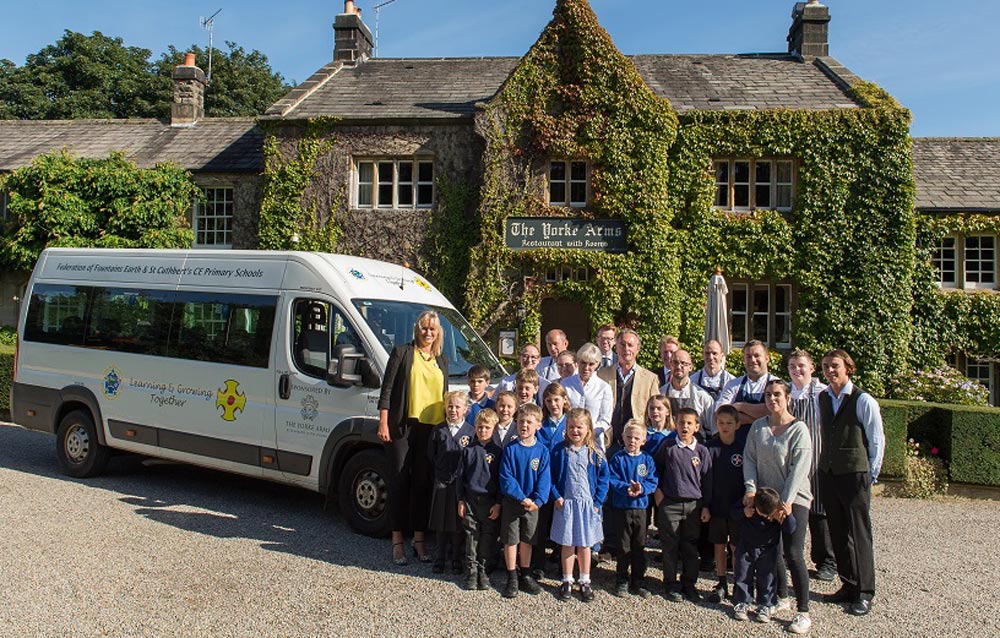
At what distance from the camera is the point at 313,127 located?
16.9m

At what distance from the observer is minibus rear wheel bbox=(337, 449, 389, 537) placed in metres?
6.77

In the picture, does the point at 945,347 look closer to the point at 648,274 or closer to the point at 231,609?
the point at 648,274

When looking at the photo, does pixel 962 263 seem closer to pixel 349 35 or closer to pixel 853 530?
pixel 853 530

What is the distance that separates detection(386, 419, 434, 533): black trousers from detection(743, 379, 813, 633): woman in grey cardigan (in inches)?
102

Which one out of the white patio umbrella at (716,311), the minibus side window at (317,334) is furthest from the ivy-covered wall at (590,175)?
the minibus side window at (317,334)

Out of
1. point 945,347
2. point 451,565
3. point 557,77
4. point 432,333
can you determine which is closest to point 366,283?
point 432,333

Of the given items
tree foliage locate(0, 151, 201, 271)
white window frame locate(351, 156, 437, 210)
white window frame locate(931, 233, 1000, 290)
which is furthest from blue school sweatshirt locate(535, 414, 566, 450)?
tree foliage locate(0, 151, 201, 271)

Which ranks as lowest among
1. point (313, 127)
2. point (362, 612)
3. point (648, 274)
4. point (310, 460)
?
point (362, 612)

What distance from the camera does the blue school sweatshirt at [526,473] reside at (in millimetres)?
5449

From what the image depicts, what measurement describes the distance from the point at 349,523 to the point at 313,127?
12.0 metres

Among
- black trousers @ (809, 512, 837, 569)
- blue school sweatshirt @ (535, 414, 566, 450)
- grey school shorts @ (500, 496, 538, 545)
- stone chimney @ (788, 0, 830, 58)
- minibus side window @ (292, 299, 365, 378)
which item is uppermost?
stone chimney @ (788, 0, 830, 58)

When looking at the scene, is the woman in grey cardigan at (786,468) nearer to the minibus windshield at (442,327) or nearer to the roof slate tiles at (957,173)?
the minibus windshield at (442,327)

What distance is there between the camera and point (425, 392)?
6242 mm

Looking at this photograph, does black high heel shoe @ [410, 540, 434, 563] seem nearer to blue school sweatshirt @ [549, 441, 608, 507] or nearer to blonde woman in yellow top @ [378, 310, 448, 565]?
blonde woman in yellow top @ [378, 310, 448, 565]
